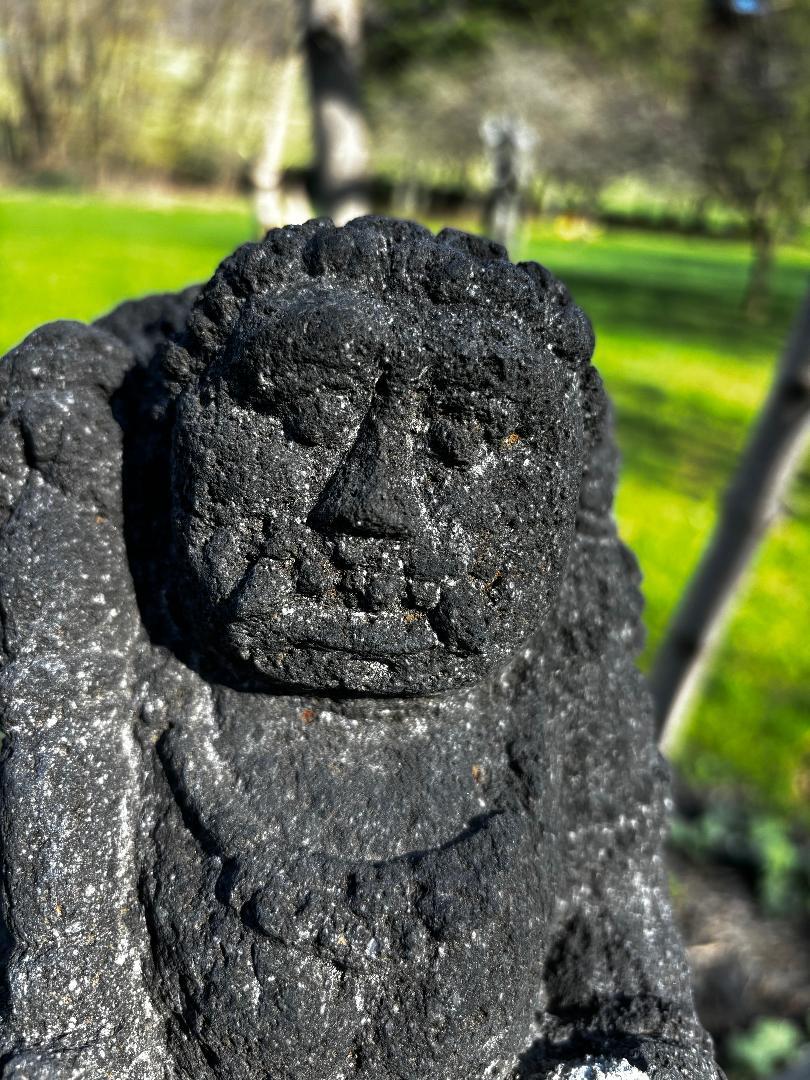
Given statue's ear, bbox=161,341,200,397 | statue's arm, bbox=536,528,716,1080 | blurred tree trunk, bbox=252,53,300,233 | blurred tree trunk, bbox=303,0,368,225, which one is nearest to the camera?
statue's ear, bbox=161,341,200,397

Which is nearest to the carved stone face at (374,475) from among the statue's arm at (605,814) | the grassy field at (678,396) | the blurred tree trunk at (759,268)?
the statue's arm at (605,814)

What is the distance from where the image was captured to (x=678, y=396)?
9648 millimetres

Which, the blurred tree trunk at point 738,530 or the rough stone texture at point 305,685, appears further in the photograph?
the blurred tree trunk at point 738,530

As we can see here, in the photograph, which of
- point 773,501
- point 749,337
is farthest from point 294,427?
point 749,337

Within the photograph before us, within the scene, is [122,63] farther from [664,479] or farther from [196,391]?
[196,391]

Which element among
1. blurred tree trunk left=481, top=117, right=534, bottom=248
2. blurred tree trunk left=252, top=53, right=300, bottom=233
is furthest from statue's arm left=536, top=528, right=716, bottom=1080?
blurred tree trunk left=481, top=117, right=534, bottom=248

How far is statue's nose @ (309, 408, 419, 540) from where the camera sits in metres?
1.17

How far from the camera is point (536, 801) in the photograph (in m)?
1.41

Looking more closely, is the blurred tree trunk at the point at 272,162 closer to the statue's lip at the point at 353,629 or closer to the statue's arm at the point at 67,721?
the statue's arm at the point at 67,721

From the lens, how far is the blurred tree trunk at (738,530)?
3041 millimetres

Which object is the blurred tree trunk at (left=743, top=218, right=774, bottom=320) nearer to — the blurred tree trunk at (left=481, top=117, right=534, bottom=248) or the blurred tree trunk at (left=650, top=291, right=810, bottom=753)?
the blurred tree trunk at (left=481, top=117, right=534, bottom=248)

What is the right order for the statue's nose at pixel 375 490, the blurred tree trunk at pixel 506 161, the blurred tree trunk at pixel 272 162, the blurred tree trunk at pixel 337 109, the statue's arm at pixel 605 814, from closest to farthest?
the statue's nose at pixel 375 490
the statue's arm at pixel 605 814
the blurred tree trunk at pixel 337 109
the blurred tree trunk at pixel 272 162
the blurred tree trunk at pixel 506 161

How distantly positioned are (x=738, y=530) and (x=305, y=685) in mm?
2292

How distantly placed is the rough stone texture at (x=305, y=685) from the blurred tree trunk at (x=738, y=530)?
1882mm
